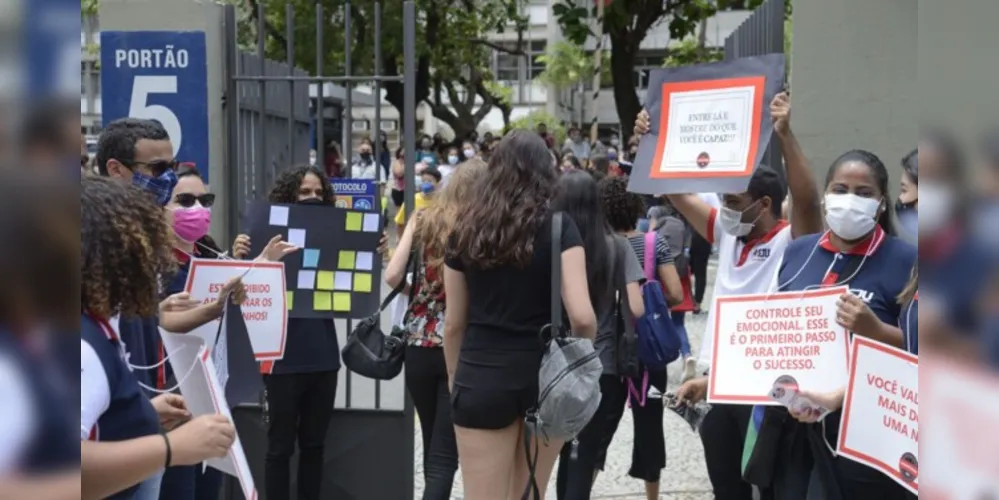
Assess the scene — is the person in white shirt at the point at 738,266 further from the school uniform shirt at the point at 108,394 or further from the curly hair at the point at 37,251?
the curly hair at the point at 37,251

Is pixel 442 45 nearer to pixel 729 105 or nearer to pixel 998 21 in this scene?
pixel 729 105

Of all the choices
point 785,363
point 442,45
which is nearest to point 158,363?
point 785,363

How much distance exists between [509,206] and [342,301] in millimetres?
1411

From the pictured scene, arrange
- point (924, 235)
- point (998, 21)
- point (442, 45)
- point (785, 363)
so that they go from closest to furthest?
point (998, 21) → point (924, 235) → point (785, 363) → point (442, 45)

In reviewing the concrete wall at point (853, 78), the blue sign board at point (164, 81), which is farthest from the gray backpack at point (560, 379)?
the blue sign board at point (164, 81)

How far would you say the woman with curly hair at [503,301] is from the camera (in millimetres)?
3889

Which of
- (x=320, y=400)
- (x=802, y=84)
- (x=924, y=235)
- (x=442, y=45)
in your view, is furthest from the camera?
(x=442, y=45)

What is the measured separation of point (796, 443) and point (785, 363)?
1.17 ft

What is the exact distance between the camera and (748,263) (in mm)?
4332

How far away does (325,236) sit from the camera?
5.01 meters

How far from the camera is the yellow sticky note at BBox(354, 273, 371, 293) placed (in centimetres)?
506

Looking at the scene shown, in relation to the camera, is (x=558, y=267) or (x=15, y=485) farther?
(x=558, y=267)

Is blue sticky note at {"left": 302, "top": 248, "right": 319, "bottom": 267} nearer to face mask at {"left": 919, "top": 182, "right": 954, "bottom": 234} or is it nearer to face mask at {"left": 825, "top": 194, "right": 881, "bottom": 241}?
face mask at {"left": 825, "top": 194, "right": 881, "bottom": 241}

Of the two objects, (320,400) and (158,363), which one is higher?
(158,363)
